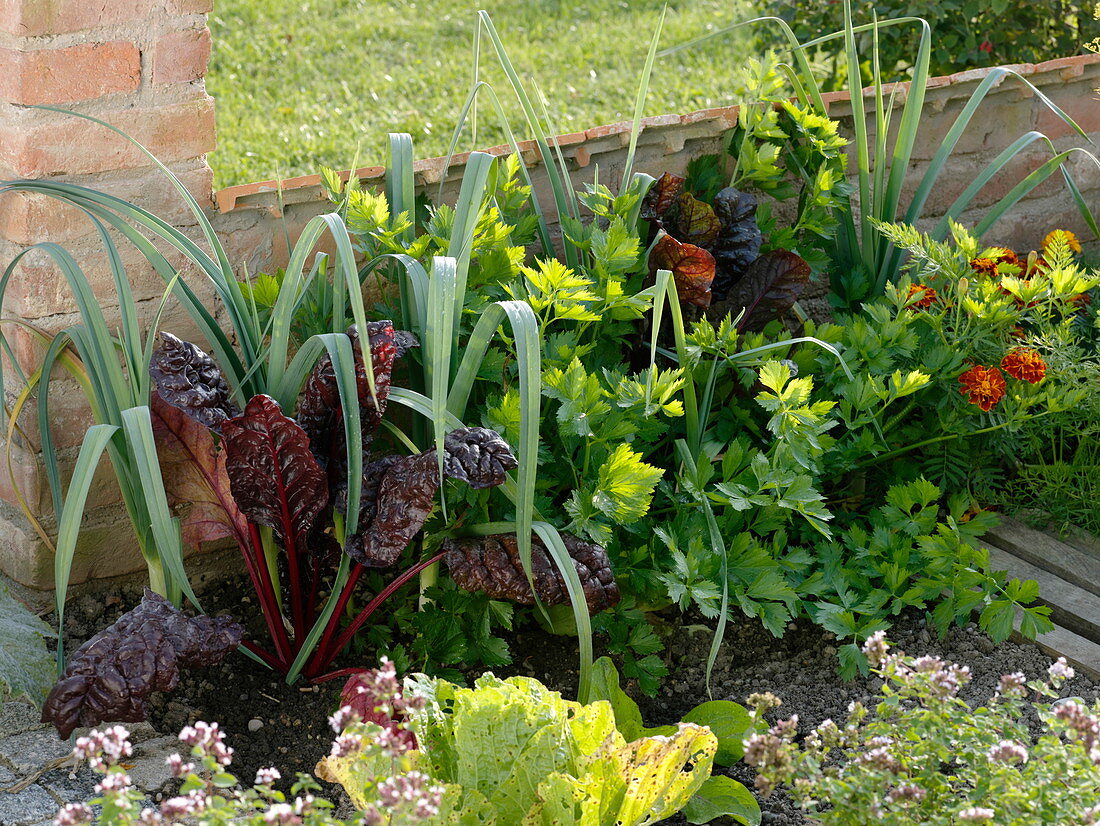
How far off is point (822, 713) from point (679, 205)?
44.0 inches

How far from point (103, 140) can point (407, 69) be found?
3605mm

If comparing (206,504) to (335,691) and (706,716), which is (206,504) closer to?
(335,691)

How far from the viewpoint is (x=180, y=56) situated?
227 centimetres

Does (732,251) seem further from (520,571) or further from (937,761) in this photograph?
(937,761)

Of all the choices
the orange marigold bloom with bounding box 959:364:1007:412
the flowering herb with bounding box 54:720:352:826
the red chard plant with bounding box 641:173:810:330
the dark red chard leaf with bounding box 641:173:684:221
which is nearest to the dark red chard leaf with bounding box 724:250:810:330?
the red chard plant with bounding box 641:173:810:330

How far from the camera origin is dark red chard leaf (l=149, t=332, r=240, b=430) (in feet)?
6.61

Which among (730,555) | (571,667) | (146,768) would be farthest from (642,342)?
(146,768)

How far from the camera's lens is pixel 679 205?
261cm

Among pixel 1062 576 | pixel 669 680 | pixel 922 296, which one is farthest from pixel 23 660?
pixel 1062 576

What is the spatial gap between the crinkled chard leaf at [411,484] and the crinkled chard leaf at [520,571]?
10 cm

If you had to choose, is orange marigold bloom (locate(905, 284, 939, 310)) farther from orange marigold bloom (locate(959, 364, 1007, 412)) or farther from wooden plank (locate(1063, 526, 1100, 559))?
wooden plank (locate(1063, 526, 1100, 559))

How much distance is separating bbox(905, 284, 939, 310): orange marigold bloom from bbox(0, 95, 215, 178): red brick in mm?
1525

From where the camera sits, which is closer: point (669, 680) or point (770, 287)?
point (669, 680)

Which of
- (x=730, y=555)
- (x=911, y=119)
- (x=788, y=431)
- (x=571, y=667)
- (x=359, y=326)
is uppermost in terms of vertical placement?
(x=911, y=119)
